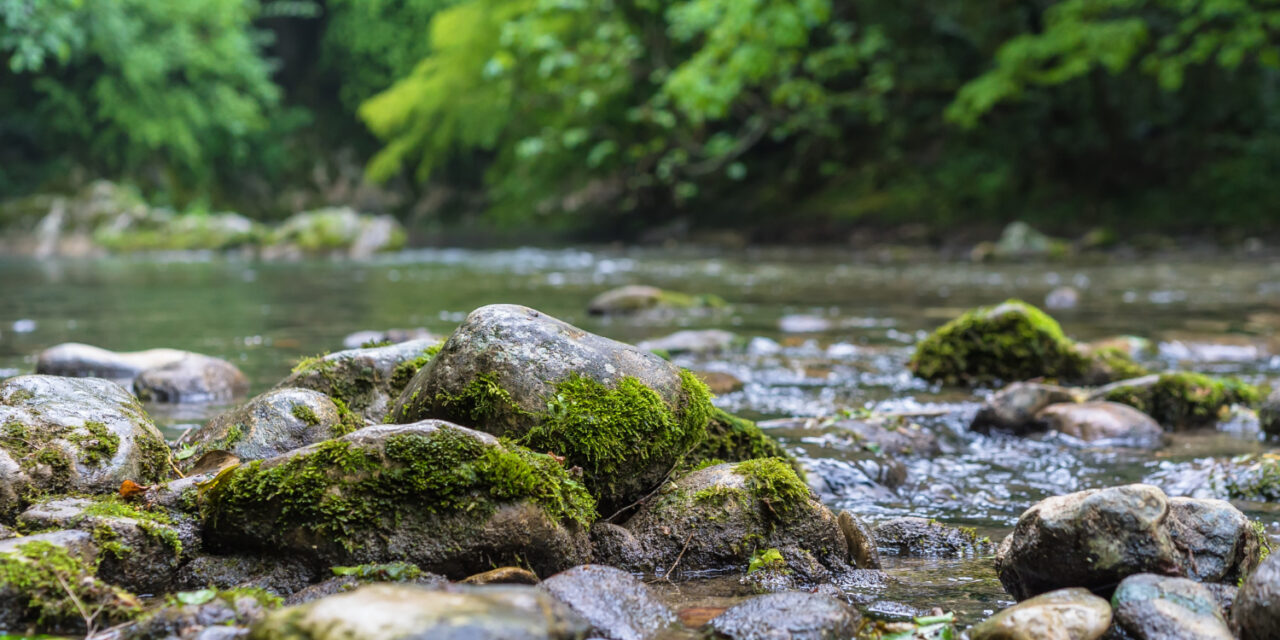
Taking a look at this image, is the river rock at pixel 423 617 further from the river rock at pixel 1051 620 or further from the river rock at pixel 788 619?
the river rock at pixel 1051 620

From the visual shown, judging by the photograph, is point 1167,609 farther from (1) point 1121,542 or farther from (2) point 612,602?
(2) point 612,602

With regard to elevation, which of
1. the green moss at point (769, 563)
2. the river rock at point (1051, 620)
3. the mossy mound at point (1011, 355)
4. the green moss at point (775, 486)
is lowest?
the mossy mound at point (1011, 355)

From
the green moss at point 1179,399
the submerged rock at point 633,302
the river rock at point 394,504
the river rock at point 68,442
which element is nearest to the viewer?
the river rock at point 394,504

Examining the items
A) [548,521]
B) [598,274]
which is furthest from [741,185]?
[548,521]

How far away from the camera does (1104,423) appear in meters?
4.36

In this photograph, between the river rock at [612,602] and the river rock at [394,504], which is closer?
the river rock at [612,602]

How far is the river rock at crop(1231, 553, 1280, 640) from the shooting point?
2045 millimetres

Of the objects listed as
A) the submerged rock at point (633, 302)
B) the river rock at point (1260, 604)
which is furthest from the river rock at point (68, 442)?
the submerged rock at point (633, 302)

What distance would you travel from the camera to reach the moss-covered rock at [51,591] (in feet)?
6.65

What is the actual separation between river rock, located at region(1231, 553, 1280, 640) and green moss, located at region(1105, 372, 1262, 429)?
274 centimetres

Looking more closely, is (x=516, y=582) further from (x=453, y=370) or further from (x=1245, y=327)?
(x=1245, y=327)

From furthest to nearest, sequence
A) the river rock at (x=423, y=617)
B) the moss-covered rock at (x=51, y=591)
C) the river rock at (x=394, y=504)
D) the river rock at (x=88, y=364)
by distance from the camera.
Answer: the river rock at (x=88, y=364)
the river rock at (x=394, y=504)
the moss-covered rock at (x=51, y=591)
the river rock at (x=423, y=617)

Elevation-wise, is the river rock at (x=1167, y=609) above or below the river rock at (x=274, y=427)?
below

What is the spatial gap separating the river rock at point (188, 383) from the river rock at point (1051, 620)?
4.00 meters
